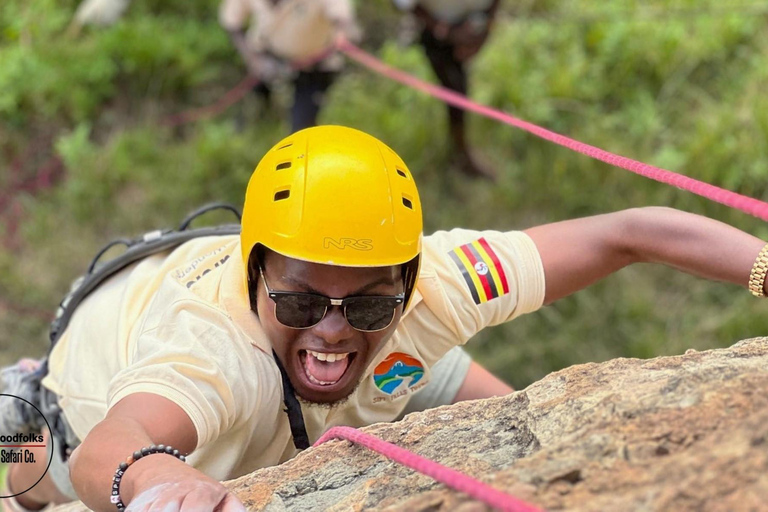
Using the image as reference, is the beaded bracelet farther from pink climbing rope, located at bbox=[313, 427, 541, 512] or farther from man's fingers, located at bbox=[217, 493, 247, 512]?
pink climbing rope, located at bbox=[313, 427, 541, 512]

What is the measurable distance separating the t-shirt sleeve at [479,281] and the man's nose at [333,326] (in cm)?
28

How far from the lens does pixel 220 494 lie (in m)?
1.31

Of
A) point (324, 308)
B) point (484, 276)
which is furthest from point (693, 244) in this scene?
point (324, 308)

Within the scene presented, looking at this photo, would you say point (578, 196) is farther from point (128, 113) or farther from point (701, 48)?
point (128, 113)

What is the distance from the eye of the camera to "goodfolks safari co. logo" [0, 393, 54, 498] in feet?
8.11

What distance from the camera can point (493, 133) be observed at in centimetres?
540

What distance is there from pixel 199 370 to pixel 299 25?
3.31 metres

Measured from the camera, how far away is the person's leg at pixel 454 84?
4617mm

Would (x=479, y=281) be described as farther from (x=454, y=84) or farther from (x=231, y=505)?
(x=454, y=84)

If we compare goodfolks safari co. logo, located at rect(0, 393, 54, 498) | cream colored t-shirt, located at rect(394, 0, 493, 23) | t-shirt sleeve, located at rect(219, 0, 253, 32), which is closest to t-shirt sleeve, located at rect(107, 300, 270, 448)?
goodfolks safari co. logo, located at rect(0, 393, 54, 498)

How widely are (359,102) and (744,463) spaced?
15.9ft

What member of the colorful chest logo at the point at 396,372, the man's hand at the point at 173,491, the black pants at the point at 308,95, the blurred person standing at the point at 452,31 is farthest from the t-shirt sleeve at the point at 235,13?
the man's hand at the point at 173,491

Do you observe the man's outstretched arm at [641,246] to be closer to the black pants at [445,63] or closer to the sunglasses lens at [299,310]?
the sunglasses lens at [299,310]

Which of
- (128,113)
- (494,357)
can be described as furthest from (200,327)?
(128,113)
